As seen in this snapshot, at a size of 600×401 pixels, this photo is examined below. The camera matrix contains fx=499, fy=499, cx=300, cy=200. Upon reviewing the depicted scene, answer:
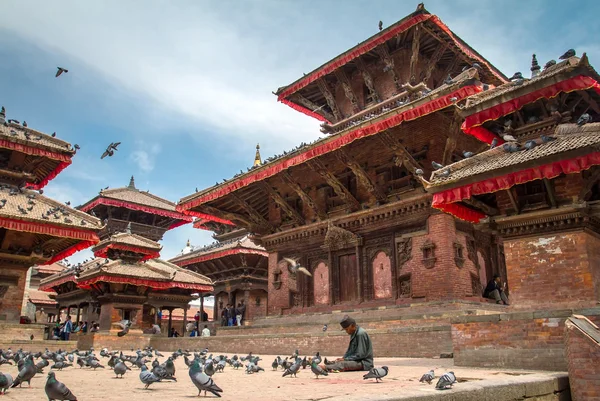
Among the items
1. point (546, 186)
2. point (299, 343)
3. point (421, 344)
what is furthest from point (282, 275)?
point (546, 186)

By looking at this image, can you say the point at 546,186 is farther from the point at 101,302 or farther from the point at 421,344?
the point at 101,302

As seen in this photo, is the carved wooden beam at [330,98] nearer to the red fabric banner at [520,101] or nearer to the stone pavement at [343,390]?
the red fabric banner at [520,101]

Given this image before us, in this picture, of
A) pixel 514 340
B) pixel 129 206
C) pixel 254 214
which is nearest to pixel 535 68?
pixel 514 340

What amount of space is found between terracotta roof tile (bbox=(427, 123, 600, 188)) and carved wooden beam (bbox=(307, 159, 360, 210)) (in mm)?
6848

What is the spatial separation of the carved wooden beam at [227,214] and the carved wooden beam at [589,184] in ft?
45.7

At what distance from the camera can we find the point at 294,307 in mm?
18703

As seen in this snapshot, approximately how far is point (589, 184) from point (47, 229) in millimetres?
15528

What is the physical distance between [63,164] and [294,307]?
11.1 meters

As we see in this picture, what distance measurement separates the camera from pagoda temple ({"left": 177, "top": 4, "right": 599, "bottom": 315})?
9.28 metres

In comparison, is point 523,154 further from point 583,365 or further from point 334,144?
point 334,144

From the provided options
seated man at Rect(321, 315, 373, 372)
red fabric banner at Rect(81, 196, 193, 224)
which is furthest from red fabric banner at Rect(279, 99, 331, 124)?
red fabric banner at Rect(81, 196, 193, 224)

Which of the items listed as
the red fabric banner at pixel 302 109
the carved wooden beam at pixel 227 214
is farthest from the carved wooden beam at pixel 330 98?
the carved wooden beam at pixel 227 214

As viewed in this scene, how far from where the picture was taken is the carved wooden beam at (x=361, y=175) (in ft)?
51.9

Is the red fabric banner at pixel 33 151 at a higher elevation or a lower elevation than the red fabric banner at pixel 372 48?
lower
